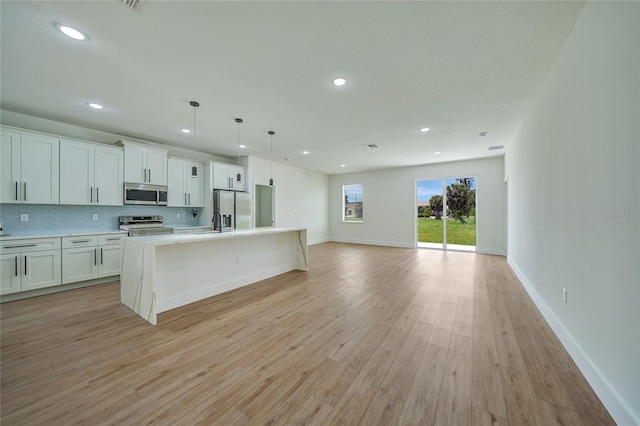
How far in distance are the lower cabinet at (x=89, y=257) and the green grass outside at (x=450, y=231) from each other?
7.79 metres

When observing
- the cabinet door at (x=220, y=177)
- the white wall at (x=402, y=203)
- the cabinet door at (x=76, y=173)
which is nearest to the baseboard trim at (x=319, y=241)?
the white wall at (x=402, y=203)

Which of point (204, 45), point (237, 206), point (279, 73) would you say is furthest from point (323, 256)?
point (204, 45)

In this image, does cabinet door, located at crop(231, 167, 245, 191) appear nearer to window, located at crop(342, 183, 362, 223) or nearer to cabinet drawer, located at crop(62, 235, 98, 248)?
cabinet drawer, located at crop(62, 235, 98, 248)

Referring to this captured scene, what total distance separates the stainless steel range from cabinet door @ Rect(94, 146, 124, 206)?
1.52 feet

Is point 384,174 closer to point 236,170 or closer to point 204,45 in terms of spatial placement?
point 236,170

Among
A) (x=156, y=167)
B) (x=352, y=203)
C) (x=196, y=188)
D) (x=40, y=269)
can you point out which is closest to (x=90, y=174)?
(x=156, y=167)

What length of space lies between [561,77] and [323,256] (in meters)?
5.53

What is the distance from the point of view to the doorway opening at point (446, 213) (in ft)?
23.5

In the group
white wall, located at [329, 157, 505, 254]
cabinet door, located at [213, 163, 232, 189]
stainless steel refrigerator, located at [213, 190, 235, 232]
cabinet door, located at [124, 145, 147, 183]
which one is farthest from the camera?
white wall, located at [329, 157, 505, 254]

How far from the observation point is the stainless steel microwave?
4.59m

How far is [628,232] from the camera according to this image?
136 cm

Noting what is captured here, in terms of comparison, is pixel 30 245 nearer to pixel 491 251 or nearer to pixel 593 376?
pixel 593 376

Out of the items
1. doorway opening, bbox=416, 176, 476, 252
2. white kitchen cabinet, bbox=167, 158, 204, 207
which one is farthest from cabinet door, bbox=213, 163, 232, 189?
doorway opening, bbox=416, 176, 476, 252

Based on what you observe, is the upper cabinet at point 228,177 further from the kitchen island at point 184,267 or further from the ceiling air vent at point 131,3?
the ceiling air vent at point 131,3
